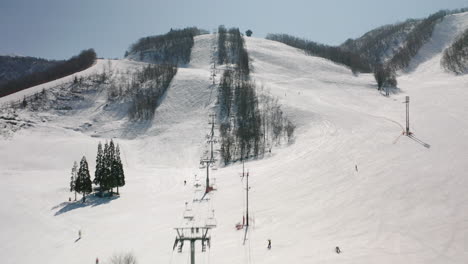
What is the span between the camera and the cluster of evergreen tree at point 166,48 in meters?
145

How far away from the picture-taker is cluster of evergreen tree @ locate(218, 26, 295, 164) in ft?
201

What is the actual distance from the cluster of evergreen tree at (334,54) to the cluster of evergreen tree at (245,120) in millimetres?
52203

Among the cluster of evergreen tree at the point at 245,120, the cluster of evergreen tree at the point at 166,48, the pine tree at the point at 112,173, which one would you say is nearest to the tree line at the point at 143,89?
the cluster of evergreen tree at the point at 245,120

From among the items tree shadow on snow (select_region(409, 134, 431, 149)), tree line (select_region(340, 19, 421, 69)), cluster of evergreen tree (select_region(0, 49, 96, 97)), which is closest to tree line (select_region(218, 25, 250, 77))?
cluster of evergreen tree (select_region(0, 49, 96, 97))

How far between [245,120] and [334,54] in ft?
311

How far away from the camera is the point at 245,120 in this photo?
76.2m

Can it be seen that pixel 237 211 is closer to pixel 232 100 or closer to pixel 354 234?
pixel 354 234

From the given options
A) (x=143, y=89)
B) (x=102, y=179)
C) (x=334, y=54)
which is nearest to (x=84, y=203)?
(x=102, y=179)

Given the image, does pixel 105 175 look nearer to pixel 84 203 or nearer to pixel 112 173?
pixel 112 173

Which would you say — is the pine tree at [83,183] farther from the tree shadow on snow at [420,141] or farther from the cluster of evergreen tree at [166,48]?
the cluster of evergreen tree at [166,48]

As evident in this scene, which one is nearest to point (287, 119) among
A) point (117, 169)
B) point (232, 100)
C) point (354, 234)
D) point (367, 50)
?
point (232, 100)

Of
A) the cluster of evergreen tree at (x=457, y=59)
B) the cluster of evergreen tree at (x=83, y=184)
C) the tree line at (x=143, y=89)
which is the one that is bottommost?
the cluster of evergreen tree at (x=83, y=184)

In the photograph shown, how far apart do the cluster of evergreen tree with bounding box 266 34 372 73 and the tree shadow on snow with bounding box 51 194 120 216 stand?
115102 millimetres

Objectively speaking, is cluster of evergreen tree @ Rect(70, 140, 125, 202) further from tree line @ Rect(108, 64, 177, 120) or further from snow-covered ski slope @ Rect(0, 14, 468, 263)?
tree line @ Rect(108, 64, 177, 120)
